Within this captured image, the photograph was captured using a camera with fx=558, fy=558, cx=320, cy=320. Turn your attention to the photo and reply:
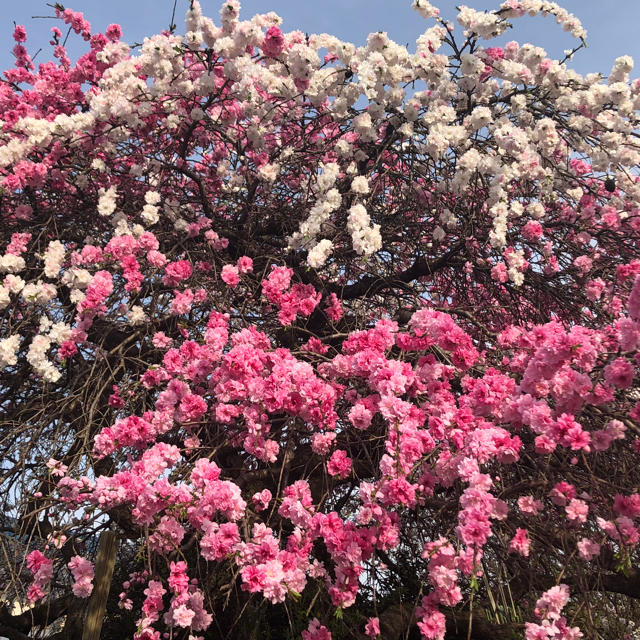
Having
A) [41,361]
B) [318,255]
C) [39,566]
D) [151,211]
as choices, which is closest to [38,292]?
[41,361]

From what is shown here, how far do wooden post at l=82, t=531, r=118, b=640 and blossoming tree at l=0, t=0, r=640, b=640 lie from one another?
6 centimetres

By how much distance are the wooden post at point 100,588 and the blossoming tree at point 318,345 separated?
6cm

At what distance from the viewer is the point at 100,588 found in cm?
324

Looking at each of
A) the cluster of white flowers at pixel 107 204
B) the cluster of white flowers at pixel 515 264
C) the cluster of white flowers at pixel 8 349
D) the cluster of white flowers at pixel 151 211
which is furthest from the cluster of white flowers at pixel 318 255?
the cluster of white flowers at pixel 8 349

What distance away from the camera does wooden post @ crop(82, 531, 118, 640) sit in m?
3.19

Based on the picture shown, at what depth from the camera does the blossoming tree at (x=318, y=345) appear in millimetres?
2842

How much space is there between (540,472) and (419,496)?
685 mm

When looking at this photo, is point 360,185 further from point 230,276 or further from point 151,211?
point 151,211

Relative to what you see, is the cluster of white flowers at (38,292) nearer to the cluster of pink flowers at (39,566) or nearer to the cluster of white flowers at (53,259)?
the cluster of white flowers at (53,259)

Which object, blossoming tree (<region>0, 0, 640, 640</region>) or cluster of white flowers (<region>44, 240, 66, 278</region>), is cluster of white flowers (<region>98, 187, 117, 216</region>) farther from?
cluster of white flowers (<region>44, 240, 66, 278</region>)

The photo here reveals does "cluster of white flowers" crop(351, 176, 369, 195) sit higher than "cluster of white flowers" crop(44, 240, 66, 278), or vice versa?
"cluster of white flowers" crop(351, 176, 369, 195)

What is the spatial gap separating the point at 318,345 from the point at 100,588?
2038 mm

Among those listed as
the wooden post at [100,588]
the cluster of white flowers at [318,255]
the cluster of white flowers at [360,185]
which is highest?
the cluster of white flowers at [360,185]

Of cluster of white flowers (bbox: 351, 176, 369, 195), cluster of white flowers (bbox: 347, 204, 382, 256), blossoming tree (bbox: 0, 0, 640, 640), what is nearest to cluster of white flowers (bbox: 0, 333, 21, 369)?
blossoming tree (bbox: 0, 0, 640, 640)
